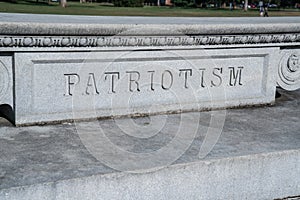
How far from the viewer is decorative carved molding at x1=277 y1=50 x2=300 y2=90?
4.94 m

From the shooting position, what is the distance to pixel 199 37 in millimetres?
4246

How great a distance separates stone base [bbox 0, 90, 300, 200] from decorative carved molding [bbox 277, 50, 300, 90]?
101 cm

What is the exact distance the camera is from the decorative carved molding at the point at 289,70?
4938mm

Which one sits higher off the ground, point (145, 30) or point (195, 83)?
point (145, 30)

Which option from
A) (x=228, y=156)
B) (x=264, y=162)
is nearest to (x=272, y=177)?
(x=264, y=162)

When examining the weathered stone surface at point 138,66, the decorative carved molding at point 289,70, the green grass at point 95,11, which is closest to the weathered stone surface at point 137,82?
the weathered stone surface at point 138,66

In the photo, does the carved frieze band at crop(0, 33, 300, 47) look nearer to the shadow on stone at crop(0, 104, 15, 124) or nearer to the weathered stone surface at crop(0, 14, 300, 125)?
the weathered stone surface at crop(0, 14, 300, 125)

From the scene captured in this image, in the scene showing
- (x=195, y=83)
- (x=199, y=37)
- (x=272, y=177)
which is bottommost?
(x=272, y=177)

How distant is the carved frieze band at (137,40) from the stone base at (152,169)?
0.68 metres

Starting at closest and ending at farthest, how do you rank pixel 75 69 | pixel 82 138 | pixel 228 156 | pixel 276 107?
1. pixel 228 156
2. pixel 82 138
3. pixel 75 69
4. pixel 276 107

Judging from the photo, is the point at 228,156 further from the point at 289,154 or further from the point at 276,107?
the point at 276,107

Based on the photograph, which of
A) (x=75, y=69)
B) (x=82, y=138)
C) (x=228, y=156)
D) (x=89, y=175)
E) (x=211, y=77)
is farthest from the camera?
(x=211, y=77)

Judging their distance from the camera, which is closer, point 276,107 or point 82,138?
point 82,138

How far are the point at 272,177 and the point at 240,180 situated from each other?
27 cm
